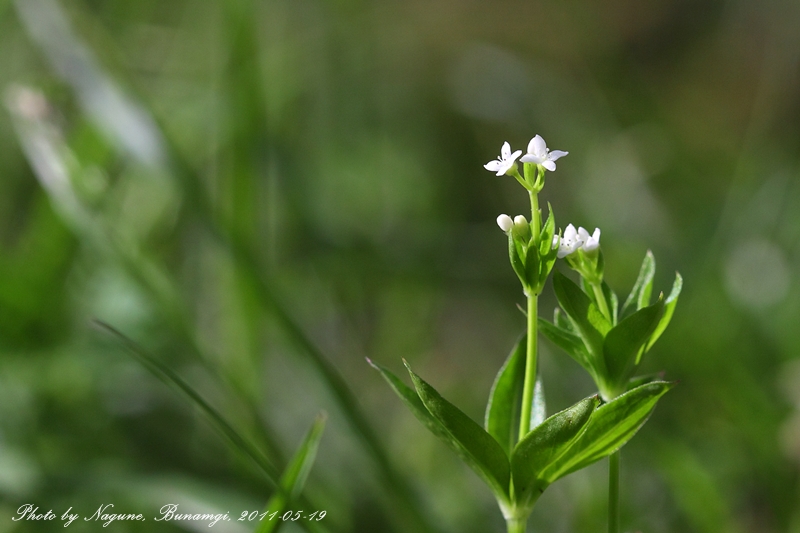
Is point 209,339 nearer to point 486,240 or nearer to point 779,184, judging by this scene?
point 486,240

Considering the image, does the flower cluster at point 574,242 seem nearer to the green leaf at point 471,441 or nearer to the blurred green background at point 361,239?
the green leaf at point 471,441

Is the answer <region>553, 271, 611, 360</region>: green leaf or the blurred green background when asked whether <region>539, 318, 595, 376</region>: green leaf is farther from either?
the blurred green background

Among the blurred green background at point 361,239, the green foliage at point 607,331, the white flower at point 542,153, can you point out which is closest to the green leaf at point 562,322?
the green foliage at point 607,331

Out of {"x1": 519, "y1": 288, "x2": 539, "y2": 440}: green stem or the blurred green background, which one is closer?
{"x1": 519, "y1": 288, "x2": 539, "y2": 440}: green stem

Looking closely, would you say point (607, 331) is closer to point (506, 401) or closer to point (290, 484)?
point (506, 401)

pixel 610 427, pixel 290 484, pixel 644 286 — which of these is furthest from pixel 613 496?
pixel 290 484

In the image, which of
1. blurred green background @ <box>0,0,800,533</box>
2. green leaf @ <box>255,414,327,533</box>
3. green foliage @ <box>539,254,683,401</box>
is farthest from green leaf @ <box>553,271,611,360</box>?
blurred green background @ <box>0,0,800,533</box>
